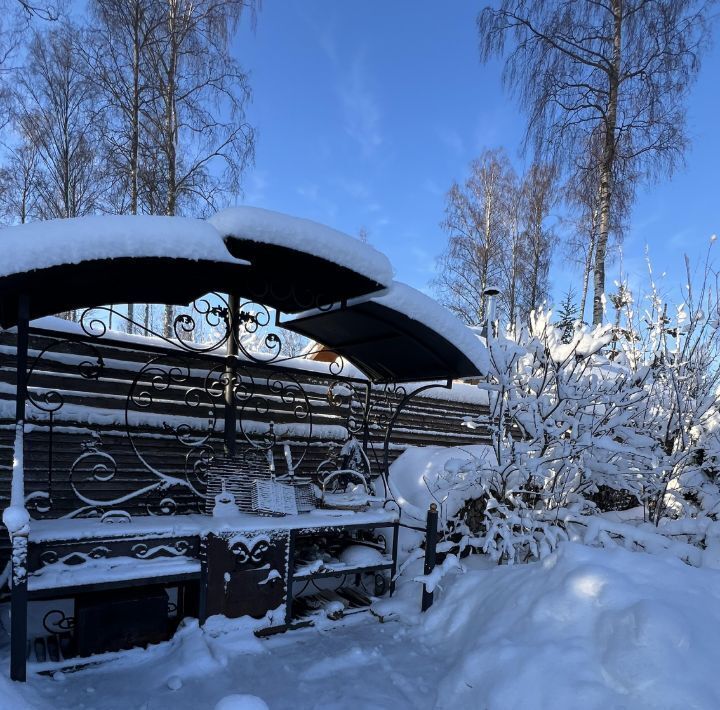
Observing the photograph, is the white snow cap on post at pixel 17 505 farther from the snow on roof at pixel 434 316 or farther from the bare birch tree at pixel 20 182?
the bare birch tree at pixel 20 182

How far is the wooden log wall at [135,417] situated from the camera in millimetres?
3764

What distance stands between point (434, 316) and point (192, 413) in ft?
7.99

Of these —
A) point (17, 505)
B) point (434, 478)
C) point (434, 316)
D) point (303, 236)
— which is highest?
point (303, 236)

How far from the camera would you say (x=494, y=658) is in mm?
2707

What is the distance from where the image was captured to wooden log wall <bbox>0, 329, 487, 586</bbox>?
148 inches

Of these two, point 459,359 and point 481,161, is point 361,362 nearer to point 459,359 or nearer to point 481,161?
point 459,359

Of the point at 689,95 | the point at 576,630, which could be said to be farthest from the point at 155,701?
the point at 689,95

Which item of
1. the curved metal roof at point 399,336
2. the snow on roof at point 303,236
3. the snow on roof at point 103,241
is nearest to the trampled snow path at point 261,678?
the snow on roof at point 103,241

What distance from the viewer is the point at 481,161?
1783 centimetres

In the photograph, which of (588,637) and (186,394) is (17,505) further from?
(588,637)

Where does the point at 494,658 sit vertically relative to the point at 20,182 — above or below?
below

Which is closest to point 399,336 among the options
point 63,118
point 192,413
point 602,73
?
point 192,413

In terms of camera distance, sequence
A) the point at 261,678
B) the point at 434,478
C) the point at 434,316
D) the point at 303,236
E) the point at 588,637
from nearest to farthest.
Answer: the point at 588,637 → the point at 261,678 → the point at 303,236 → the point at 434,316 → the point at 434,478

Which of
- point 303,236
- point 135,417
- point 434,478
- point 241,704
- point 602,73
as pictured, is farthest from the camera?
point 602,73
